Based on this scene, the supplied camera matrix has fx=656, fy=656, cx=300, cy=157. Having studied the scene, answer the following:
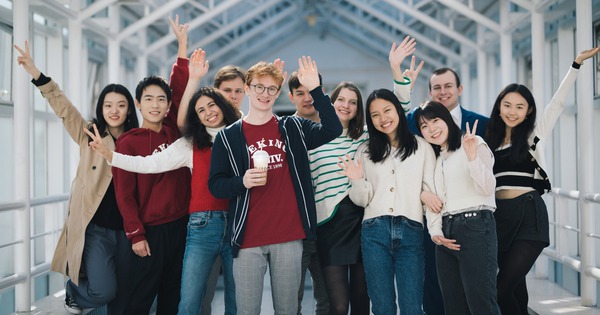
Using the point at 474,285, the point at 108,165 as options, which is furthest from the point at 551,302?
the point at 108,165

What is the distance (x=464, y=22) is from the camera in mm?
10148

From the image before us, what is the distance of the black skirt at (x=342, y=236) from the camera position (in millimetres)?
3295

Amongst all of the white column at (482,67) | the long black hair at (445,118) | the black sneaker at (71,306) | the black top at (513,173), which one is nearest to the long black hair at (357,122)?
the long black hair at (445,118)

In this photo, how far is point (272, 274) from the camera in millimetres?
3029

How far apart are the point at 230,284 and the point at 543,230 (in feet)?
5.46

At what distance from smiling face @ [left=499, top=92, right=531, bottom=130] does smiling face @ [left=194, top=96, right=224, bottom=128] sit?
155cm

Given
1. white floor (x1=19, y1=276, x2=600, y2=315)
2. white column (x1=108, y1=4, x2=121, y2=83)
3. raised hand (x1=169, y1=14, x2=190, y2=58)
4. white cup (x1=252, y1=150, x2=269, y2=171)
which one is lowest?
white floor (x1=19, y1=276, x2=600, y2=315)

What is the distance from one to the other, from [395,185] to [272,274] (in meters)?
0.75

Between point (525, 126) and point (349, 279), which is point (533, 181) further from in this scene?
point (349, 279)

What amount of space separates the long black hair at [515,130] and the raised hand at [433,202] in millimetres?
562

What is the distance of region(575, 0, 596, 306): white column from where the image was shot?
4.50 metres

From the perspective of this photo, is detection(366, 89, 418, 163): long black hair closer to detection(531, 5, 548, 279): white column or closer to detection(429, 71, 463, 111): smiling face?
detection(429, 71, 463, 111): smiling face

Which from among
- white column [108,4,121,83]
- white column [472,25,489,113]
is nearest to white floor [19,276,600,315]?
white column [108,4,121,83]

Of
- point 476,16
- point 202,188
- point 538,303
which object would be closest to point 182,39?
point 202,188
